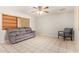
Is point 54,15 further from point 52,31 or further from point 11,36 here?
point 11,36

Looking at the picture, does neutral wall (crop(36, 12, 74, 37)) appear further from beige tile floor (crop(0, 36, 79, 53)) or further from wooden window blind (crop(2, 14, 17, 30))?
beige tile floor (crop(0, 36, 79, 53))

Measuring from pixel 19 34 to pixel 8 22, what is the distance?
41.8 inches

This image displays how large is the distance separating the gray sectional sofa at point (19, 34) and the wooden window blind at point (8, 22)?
372mm

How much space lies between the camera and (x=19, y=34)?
229 inches

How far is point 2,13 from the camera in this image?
17.4 feet

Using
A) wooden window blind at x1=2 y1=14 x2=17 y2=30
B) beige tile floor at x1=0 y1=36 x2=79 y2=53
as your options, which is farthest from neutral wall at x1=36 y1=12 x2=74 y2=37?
beige tile floor at x1=0 y1=36 x2=79 y2=53

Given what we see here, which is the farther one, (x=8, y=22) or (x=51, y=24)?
(x=51, y=24)

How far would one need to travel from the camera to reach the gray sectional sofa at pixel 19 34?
5.09m

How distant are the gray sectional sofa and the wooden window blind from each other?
1.22 feet

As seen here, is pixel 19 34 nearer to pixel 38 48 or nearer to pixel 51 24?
pixel 38 48

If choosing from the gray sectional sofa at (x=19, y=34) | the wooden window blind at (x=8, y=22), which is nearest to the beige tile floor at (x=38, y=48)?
the gray sectional sofa at (x=19, y=34)

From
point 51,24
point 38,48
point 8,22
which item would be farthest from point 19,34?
point 51,24
